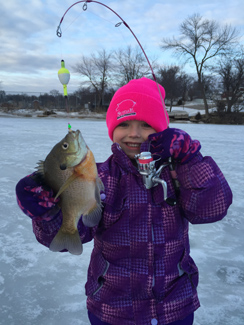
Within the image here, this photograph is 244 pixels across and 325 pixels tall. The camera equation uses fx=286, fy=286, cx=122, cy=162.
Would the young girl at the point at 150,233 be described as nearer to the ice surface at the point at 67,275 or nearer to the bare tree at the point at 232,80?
the ice surface at the point at 67,275

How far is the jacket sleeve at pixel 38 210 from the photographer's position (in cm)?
137

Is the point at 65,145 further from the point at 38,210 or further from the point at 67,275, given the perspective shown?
the point at 67,275

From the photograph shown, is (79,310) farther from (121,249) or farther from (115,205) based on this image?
(115,205)

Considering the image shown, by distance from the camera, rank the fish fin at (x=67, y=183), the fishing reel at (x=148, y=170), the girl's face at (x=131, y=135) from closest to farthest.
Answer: the fish fin at (x=67, y=183)
the fishing reel at (x=148, y=170)
the girl's face at (x=131, y=135)

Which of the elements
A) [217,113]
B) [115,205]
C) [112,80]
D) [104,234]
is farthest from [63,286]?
[112,80]

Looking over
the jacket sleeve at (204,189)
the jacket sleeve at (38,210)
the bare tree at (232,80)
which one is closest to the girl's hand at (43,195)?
the jacket sleeve at (38,210)

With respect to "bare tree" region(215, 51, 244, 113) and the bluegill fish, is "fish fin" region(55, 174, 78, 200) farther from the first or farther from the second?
"bare tree" region(215, 51, 244, 113)

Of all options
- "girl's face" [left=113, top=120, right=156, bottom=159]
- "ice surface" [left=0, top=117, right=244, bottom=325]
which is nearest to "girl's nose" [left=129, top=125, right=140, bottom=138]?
"girl's face" [left=113, top=120, right=156, bottom=159]

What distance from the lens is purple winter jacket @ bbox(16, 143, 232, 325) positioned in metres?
1.55

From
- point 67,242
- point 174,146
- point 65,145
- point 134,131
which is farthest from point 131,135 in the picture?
point 67,242

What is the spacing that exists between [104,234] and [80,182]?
0.53 metres

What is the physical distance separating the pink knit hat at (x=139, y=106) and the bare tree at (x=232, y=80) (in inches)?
1114

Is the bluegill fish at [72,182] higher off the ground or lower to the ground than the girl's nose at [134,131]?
lower

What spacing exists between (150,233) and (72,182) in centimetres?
58
